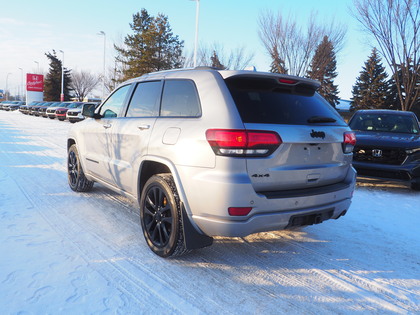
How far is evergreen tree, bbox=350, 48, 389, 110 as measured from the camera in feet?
129

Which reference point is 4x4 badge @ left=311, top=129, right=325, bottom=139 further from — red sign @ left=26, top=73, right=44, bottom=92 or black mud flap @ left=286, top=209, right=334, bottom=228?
red sign @ left=26, top=73, right=44, bottom=92

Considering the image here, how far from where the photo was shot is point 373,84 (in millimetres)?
39562

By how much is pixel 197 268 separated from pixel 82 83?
7431cm

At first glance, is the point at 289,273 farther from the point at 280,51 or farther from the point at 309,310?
the point at 280,51

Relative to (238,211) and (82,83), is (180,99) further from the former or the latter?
(82,83)

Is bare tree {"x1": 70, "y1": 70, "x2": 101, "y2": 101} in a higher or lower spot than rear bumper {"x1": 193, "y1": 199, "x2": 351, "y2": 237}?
higher

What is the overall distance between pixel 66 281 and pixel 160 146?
1418mm

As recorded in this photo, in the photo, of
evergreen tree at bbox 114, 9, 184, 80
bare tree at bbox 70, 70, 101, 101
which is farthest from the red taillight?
bare tree at bbox 70, 70, 101, 101

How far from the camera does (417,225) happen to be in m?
4.49

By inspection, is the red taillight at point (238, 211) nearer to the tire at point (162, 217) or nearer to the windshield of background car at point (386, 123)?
the tire at point (162, 217)

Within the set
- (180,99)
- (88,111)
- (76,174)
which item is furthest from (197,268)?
(76,174)

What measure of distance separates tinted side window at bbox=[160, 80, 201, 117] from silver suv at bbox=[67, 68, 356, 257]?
12mm

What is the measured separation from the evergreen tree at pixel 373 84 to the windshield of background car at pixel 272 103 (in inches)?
1623

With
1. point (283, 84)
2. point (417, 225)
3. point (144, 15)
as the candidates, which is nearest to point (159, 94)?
point (283, 84)
